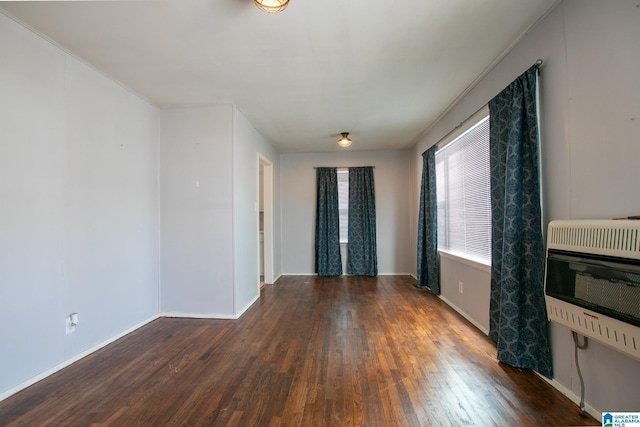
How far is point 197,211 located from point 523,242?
127 inches

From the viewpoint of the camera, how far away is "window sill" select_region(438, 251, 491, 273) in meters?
2.53

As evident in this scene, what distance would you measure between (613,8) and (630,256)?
127 cm

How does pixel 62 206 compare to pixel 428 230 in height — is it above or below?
above

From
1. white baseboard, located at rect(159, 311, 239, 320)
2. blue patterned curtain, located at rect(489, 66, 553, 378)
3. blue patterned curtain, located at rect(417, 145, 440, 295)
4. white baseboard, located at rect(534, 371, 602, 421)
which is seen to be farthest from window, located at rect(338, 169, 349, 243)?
white baseboard, located at rect(534, 371, 602, 421)

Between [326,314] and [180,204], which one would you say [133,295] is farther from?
[326,314]

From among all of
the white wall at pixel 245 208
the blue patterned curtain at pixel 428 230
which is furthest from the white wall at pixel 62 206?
the blue patterned curtain at pixel 428 230

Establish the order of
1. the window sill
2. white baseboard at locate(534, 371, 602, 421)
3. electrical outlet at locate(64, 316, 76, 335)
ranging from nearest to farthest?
white baseboard at locate(534, 371, 602, 421) < electrical outlet at locate(64, 316, 76, 335) < the window sill

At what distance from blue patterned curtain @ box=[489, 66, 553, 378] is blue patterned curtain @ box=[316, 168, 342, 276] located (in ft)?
11.1

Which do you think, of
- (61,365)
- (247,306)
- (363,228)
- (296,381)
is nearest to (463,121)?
(363,228)

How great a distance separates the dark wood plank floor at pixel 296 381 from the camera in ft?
4.91

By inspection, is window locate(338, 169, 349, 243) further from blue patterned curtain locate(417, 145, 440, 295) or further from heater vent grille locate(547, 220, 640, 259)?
heater vent grille locate(547, 220, 640, 259)

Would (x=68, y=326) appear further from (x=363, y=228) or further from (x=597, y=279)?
(x=363, y=228)

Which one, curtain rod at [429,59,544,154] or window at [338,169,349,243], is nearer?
curtain rod at [429,59,544,154]

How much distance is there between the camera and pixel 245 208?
345 cm
